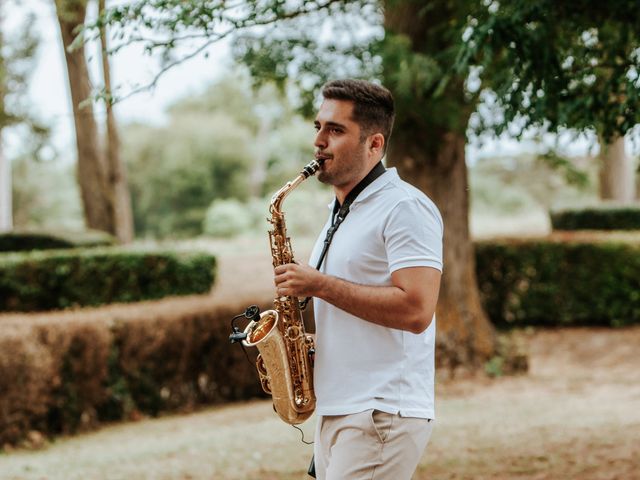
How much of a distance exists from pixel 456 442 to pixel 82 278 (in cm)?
823

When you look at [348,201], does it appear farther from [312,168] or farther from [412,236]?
[412,236]

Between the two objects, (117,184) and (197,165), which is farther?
(197,165)

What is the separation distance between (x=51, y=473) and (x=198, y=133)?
32.4m

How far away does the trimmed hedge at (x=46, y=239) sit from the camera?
16.0 metres

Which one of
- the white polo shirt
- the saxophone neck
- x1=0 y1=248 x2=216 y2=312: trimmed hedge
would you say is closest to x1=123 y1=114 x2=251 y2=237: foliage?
x1=0 y1=248 x2=216 y2=312: trimmed hedge

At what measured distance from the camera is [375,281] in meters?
3.00

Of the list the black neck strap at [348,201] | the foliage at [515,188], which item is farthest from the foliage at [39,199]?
the black neck strap at [348,201]

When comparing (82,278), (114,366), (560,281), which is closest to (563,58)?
(114,366)

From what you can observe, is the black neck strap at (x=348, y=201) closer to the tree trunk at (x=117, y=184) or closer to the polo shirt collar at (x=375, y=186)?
the polo shirt collar at (x=375, y=186)

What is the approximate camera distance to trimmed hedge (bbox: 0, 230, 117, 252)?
1603cm

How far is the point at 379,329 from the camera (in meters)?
2.99

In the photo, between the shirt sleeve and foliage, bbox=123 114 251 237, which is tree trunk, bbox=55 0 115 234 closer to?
the shirt sleeve

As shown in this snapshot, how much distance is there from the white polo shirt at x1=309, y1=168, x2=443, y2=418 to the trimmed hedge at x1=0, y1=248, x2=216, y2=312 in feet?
37.1

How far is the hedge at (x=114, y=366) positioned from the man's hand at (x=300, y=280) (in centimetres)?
567
